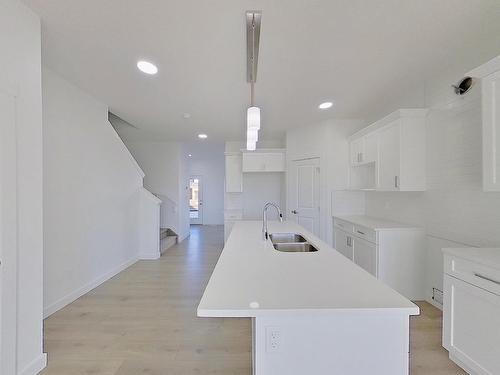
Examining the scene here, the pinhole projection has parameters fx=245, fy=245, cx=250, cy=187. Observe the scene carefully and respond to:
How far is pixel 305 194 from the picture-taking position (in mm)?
4723

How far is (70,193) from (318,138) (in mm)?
3810

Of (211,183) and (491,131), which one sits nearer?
(491,131)

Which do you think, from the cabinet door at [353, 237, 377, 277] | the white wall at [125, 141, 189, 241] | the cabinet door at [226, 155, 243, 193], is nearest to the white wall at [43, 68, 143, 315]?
the white wall at [125, 141, 189, 241]

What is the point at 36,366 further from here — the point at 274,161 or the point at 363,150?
the point at 274,161

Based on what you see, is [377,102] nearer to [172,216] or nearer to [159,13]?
[159,13]

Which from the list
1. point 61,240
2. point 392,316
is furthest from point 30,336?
point 392,316

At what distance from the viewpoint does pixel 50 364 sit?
6.02 feet

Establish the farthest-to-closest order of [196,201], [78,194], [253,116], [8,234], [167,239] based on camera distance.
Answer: [196,201], [167,239], [78,194], [253,116], [8,234]

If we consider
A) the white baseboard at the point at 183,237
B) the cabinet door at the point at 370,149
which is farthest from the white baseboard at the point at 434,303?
the white baseboard at the point at 183,237

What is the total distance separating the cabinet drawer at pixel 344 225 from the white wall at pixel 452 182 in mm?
770

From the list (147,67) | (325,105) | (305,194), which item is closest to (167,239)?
(305,194)

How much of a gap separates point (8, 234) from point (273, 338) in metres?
1.71

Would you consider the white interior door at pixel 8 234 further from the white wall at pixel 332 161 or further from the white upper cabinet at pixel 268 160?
the white upper cabinet at pixel 268 160

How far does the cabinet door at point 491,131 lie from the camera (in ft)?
5.50
